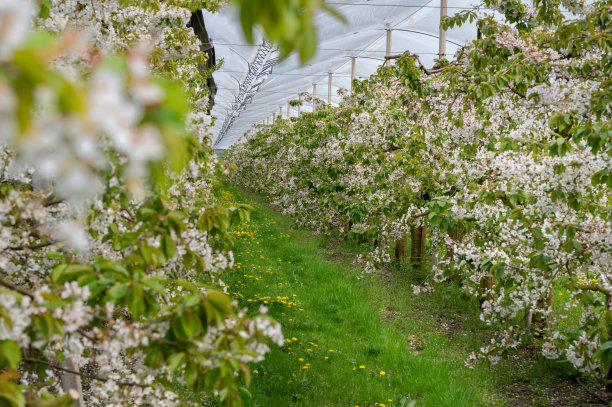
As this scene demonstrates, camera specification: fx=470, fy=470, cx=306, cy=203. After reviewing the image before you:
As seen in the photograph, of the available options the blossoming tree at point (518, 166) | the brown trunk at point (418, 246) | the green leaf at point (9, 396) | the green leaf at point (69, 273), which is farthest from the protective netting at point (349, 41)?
the green leaf at point (9, 396)

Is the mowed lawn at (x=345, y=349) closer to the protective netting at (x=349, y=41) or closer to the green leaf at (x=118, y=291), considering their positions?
the green leaf at (x=118, y=291)

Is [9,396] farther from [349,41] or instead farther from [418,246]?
[349,41]

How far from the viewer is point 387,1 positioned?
33.7ft

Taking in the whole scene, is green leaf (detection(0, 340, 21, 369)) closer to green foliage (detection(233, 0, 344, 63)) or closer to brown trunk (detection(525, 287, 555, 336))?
green foliage (detection(233, 0, 344, 63))

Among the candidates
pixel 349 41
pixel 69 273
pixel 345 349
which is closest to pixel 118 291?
pixel 69 273

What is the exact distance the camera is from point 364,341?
6203mm

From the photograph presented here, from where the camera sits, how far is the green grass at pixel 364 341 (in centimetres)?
475

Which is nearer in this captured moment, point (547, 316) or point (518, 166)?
point (518, 166)

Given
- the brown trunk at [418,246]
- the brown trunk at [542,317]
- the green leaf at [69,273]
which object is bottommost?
the brown trunk at [542,317]

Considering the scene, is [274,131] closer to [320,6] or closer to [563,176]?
[563,176]

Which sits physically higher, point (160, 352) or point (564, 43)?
point (564, 43)

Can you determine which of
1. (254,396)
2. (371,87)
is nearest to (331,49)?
(371,87)

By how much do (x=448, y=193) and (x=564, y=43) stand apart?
2622 millimetres

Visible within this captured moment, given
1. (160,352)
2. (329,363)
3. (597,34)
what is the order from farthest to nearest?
(329,363) → (597,34) → (160,352)
